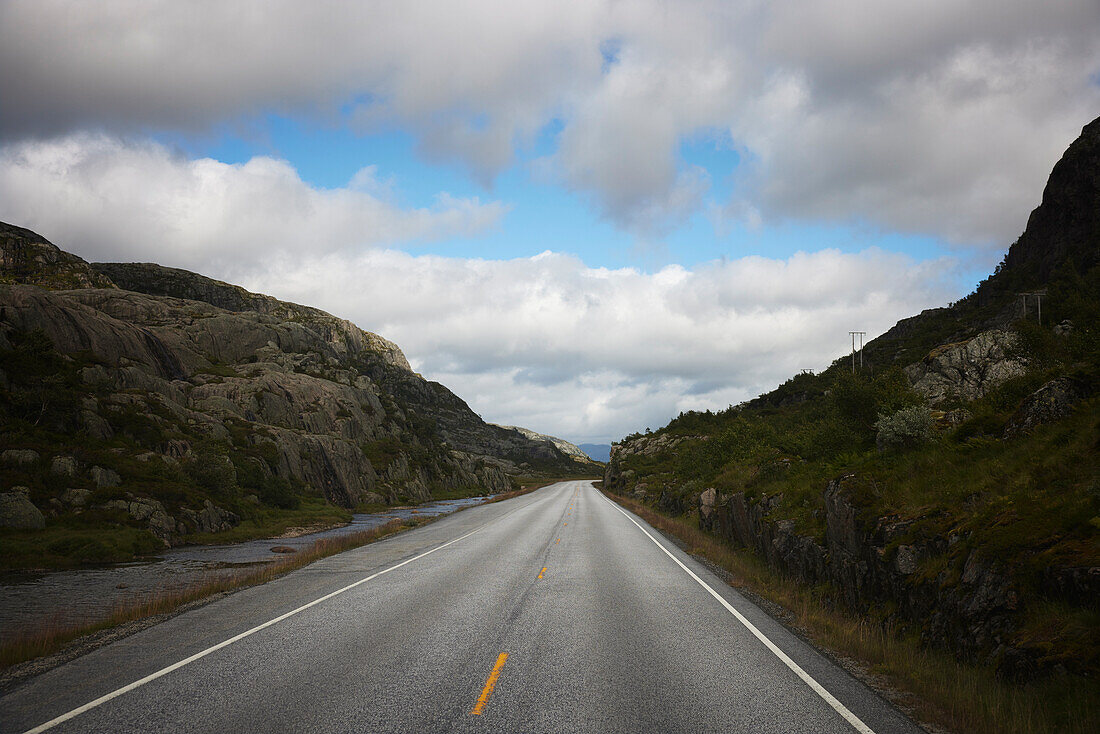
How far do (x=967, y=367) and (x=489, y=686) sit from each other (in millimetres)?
32606

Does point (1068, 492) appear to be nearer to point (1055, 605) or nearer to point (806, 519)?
point (1055, 605)

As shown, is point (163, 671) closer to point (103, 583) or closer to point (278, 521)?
point (103, 583)

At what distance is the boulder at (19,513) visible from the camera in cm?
2733

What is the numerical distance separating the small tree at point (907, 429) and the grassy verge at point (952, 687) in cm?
503

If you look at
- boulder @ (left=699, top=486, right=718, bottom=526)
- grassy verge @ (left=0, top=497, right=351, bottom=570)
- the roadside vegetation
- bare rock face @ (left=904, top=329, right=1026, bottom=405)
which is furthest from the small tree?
grassy verge @ (left=0, top=497, right=351, bottom=570)

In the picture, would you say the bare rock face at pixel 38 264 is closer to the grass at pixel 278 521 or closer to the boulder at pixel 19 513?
the grass at pixel 278 521

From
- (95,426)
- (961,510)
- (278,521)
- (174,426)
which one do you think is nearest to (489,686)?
(961,510)

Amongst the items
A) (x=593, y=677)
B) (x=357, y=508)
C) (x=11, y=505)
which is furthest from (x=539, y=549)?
(x=357, y=508)

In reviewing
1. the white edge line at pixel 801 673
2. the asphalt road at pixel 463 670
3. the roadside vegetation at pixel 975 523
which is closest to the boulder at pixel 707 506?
the roadside vegetation at pixel 975 523

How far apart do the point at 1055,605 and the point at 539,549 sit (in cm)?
1702

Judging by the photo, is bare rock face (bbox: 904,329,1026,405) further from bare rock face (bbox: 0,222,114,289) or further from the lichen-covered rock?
bare rock face (bbox: 0,222,114,289)

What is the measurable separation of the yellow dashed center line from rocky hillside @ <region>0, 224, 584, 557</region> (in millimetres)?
28391

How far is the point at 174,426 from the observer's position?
46.9 meters

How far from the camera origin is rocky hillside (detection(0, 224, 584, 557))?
106 ft
